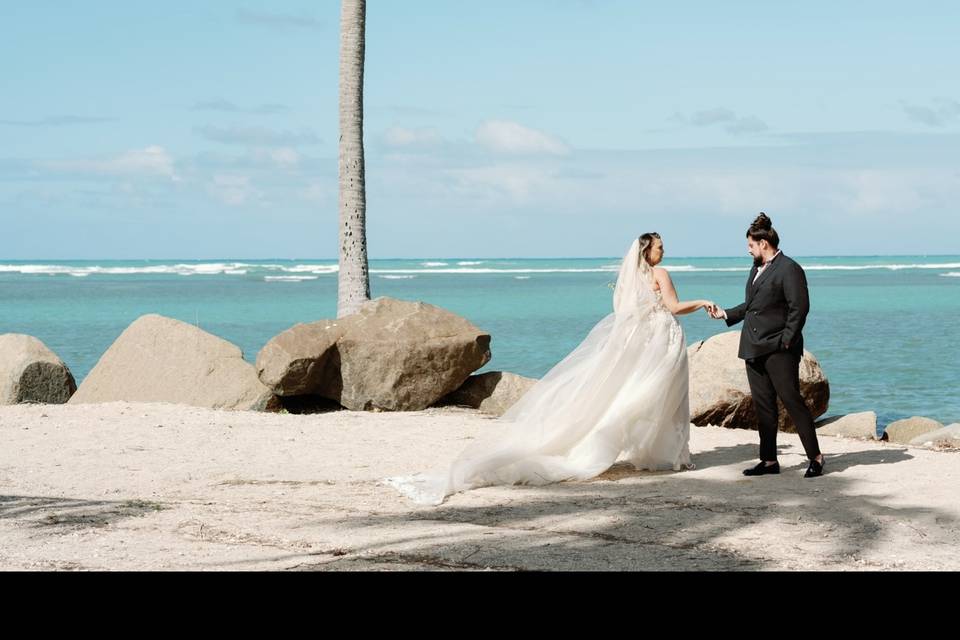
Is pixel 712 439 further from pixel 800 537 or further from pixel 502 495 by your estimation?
pixel 800 537

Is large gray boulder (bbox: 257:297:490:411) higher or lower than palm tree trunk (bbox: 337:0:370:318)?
lower

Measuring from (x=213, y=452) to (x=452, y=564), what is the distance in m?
5.28

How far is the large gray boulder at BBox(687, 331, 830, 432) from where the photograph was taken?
12484mm

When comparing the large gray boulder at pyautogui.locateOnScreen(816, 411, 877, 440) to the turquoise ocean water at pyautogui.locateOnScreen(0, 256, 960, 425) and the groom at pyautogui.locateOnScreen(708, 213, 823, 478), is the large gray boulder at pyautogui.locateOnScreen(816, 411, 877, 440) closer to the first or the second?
the turquoise ocean water at pyautogui.locateOnScreen(0, 256, 960, 425)

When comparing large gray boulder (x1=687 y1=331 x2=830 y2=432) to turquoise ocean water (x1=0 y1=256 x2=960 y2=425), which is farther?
turquoise ocean water (x1=0 y1=256 x2=960 y2=425)

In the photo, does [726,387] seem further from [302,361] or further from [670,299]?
[302,361]

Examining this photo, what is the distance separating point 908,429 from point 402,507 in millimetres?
8675

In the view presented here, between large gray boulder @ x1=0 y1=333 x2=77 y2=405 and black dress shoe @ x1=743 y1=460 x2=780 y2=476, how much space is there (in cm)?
946

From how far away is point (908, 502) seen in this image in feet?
25.8

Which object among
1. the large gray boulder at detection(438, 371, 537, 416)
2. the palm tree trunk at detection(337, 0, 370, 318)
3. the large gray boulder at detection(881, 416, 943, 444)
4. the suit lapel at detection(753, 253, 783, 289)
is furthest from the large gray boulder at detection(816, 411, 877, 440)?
the palm tree trunk at detection(337, 0, 370, 318)

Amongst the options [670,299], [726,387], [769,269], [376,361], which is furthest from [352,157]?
[769,269]

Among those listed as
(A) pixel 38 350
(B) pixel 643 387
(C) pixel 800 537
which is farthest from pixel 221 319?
(C) pixel 800 537

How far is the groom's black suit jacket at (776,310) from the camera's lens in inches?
333

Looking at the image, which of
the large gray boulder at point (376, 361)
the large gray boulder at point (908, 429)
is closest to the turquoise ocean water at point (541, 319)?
the large gray boulder at point (908, 429)
